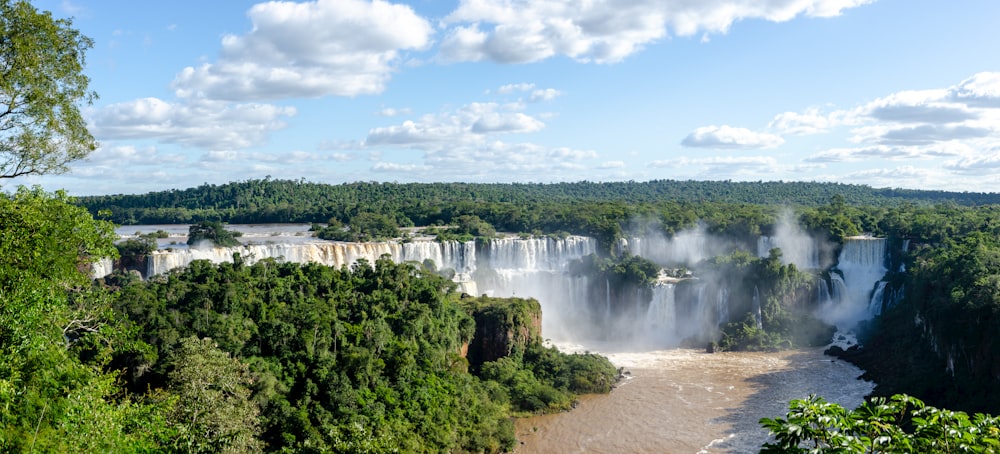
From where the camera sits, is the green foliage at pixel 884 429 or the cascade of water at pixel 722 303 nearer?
the green foliage at pixel 884 429

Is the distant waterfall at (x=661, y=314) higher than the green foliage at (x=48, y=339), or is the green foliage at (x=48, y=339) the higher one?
the green foliage at (x=48, y=339)

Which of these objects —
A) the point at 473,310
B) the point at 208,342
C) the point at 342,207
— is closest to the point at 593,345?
the point at 473,310

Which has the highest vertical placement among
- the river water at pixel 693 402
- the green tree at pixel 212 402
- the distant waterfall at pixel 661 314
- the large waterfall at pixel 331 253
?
the large waterfall at pixel 331 253

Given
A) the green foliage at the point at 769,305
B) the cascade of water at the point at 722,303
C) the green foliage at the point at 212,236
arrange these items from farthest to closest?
the cascade of water at the point at 722,303, the green foliage at the point at 212,236, the green foliage at the point at 769,305

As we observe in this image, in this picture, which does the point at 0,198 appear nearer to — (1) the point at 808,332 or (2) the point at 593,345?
(2) the point at 593,345

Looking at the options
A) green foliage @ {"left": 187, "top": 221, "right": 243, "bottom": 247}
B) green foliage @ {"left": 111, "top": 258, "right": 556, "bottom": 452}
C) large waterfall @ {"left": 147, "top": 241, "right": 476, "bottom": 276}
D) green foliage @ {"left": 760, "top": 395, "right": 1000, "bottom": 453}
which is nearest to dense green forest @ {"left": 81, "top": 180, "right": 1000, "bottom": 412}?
large waterfall @ {"left": 147, "top": 241, "right": 476, "bottom": 276}

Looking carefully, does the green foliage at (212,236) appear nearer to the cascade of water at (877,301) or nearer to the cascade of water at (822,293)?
the cascade of water at (822,293)

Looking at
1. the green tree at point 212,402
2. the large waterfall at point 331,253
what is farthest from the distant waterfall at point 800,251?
the green tree at point 212,402

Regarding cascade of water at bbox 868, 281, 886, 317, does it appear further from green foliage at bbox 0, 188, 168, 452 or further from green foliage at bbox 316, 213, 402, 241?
green foliage at bbox 0, 188, 168, 452
